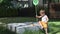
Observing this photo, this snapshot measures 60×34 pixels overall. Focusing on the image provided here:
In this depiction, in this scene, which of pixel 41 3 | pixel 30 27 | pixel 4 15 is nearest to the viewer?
pixel 30 27

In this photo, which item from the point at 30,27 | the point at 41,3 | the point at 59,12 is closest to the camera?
the point at 30,27

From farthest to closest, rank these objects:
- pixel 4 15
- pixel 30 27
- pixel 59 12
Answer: pixel 4 15 → pixel 59 12 → pixel 30 27

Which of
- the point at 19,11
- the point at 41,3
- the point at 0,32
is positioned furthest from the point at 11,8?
the point at 0,32

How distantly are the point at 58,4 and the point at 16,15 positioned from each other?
4266mm

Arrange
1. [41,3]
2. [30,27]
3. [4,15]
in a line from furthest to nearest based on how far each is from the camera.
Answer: [41,3] < [4,15] < [30,27]

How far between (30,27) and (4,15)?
12.4 m

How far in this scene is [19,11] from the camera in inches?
936

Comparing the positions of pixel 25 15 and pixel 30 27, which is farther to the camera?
pixel 25 15

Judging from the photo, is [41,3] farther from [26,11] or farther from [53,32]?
[53,32]

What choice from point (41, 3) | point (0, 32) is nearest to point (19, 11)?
point (41, 3)

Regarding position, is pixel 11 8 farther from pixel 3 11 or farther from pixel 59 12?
pixel 59 12

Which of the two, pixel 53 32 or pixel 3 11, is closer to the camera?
pixel 53 32

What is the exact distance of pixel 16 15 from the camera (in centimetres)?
2339

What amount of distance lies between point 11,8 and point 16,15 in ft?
3.94
